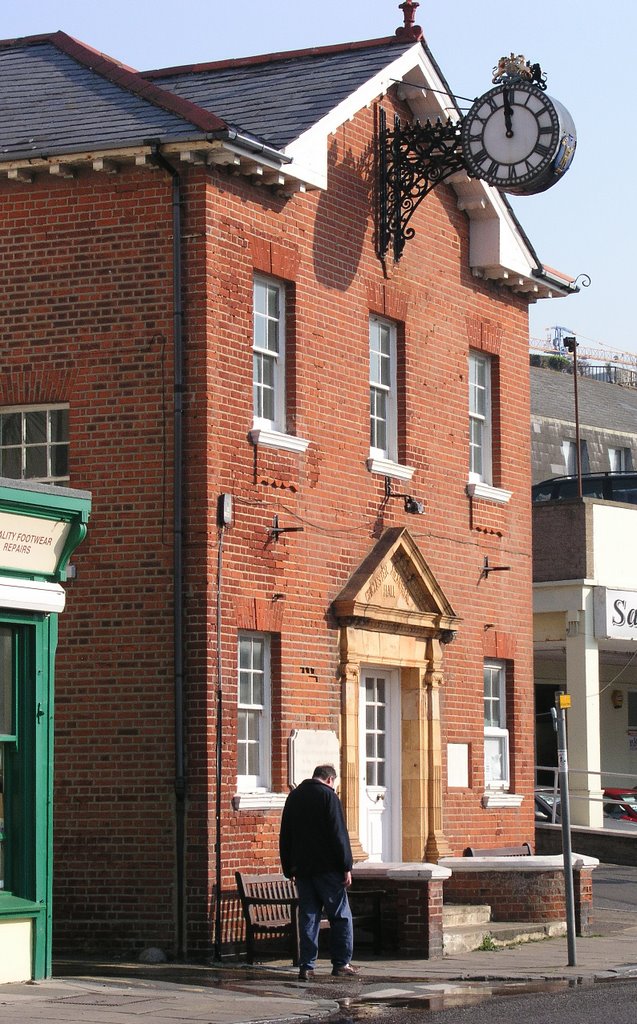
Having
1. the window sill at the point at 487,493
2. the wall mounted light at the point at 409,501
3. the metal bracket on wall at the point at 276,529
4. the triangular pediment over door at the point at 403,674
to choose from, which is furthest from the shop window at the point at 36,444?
the window sill at the point at 487,493

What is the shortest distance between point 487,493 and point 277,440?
4.62 metres

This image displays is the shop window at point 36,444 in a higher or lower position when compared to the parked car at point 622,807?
higher

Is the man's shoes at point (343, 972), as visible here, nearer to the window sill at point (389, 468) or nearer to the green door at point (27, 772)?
the green door at point (27, 772)

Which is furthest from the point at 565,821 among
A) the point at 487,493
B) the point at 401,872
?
the point at 487,493

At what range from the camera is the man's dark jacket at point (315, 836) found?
15.2 m

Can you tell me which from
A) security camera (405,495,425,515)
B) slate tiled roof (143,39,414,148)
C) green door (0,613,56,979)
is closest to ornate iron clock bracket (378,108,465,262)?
slate tiled roof (143,39,414,148)

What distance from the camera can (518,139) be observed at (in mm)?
19297

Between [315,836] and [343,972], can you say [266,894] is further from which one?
[315,836]

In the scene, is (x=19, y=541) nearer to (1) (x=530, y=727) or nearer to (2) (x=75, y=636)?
(2) (x=75, y=636)

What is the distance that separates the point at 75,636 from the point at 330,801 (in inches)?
133

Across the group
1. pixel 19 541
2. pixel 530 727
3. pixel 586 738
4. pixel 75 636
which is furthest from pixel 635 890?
pixel 19 541

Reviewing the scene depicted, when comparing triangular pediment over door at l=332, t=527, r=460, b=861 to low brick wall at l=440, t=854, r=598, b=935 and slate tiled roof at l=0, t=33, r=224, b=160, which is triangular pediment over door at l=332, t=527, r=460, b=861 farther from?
slate tiled roof at l=0, t=33, r=224, b=160

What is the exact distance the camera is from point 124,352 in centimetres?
1741

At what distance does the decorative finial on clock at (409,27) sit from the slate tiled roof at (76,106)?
3342 mm
